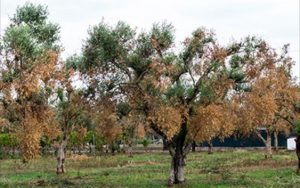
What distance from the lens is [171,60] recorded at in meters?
36.8

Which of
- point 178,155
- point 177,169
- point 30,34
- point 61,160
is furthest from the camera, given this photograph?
point 61,160

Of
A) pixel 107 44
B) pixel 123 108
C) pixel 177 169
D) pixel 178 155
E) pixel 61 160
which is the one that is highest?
pixel 107 44

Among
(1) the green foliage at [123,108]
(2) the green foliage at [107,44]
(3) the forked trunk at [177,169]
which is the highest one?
(2) the green foliage at [107,44]

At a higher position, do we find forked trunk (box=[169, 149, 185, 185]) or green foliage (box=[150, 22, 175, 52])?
green foliage (box=[150, 22, 175, 52])

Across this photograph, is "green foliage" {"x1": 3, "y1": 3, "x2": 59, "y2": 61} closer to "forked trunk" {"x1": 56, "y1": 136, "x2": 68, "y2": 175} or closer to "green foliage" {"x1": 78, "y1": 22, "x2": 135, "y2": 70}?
"green foliage" {"x1": 78, "y1": 22, "x2": 135, "y2": 70}

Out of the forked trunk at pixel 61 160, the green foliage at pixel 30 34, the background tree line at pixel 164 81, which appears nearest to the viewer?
the green foliage at pixel 30 34

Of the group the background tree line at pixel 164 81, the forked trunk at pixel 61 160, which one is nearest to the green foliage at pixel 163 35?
the background tree line at pixel 164 81

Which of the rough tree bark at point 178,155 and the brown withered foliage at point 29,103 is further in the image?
the rough tree bark at point 178,155

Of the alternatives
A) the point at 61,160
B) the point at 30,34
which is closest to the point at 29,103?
the point at 30,34

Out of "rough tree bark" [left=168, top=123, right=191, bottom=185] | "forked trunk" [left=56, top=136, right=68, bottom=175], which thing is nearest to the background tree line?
"rough tree bark" [left=168, top=123, right=191, bottom=185]

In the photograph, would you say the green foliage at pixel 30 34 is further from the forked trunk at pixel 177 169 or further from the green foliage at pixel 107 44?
the forked trunk at pixel 177 169

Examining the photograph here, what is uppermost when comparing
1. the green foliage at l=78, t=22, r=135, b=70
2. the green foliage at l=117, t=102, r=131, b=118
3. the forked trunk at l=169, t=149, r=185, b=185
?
the green foliage at l=78, t=22, r=135, b=70

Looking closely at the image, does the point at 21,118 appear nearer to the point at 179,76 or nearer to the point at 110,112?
the point at 110,112

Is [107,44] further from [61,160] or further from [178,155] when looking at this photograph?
[61,160]
